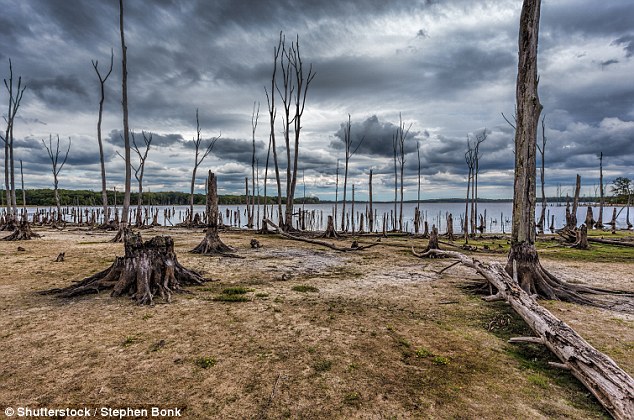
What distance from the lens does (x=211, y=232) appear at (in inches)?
507

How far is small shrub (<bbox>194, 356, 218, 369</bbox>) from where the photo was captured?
371 centimetres

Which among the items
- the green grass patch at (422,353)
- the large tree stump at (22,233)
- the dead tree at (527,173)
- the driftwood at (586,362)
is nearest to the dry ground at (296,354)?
the green grass patch at (422,353)

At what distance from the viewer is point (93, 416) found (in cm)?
281

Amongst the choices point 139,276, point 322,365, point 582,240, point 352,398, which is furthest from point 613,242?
point 139,276

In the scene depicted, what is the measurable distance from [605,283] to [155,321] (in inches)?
432

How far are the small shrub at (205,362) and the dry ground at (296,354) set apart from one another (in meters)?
0.02

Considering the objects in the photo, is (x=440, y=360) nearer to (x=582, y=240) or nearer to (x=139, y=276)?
(x=139, y=276)

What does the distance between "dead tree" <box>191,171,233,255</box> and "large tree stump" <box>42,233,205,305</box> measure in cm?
556

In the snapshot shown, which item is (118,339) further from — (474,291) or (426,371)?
(474,291)

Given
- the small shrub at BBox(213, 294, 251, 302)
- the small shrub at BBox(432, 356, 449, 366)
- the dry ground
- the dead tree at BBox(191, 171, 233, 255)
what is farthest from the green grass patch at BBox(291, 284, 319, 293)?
the dead tree at BBox(191, 171, 233, 255)

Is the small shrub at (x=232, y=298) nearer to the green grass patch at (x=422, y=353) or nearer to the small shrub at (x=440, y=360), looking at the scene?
the green grass patch at (x=422, y=353)

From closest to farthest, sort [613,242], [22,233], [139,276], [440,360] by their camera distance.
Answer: [440,360] → [139,276] → [22,233] → [613,242]

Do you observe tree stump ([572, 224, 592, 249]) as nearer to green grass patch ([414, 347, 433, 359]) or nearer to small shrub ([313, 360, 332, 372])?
green grass patch ([414, 347, 433, 359])

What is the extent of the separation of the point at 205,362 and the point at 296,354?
1.09 meters
